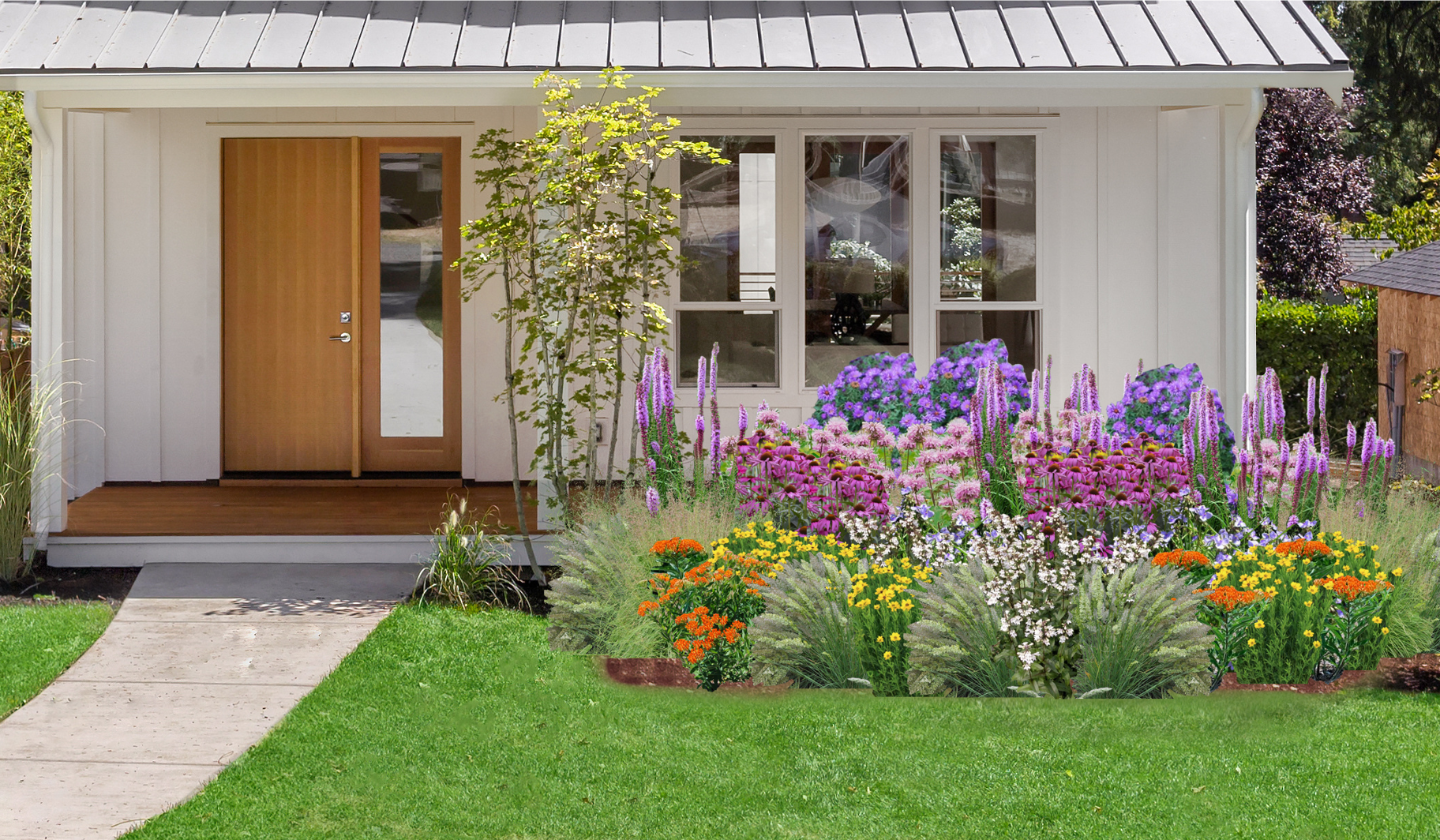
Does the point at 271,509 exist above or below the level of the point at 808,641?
above

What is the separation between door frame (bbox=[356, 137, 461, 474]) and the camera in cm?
970

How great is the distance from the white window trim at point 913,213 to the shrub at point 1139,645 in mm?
3661

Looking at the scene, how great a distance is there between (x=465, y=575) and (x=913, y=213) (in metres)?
3.66

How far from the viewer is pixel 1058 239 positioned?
8906mm

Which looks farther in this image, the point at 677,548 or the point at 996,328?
the point at 996,328

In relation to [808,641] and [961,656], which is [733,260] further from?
[961,656]

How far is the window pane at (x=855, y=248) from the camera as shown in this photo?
897 cm

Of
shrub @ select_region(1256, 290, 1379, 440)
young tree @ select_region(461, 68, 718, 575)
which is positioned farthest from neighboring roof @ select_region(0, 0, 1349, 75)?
shrub @ select_region(1256, 290, 1379, 440)

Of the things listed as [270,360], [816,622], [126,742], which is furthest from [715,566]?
[270,360]

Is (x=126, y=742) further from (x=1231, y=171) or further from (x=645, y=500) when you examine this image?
(x=1231, y=171)

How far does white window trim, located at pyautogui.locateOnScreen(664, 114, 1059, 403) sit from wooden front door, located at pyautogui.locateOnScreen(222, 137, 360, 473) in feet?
7.68

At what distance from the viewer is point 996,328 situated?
8984mm

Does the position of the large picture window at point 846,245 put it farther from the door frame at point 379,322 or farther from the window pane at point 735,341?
the door frame at point 379,322

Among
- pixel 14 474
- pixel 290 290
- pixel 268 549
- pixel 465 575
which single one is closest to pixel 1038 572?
pixel 465 575
